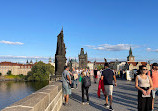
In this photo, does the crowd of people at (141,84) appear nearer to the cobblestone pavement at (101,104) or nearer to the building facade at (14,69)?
the cobblestone pavement at (101,104)

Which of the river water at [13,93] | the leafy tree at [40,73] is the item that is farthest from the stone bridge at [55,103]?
the leafy tree at [40,73]

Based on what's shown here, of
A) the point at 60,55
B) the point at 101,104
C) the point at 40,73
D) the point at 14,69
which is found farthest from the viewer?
the point at 14,69

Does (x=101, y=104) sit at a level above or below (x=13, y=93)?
above

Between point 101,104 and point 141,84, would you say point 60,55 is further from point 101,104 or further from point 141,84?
point 141,84

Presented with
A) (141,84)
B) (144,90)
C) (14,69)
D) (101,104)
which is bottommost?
(14,69)

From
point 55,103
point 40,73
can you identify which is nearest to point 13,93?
point 40,73

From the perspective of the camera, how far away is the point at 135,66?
402 ft

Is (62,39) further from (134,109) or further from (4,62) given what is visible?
(4,62)

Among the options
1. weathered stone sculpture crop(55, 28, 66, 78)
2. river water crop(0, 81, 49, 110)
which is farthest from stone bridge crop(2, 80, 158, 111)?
river water crop(0, 81, 49, 110)

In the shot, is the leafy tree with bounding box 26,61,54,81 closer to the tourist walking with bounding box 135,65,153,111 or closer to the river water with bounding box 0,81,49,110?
the river water with bounding box 0,81,49,110

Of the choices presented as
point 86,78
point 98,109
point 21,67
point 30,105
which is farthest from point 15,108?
point 21,67

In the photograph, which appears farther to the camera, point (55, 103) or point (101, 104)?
point (101, 104)

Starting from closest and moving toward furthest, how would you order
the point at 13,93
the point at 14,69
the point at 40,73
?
the point at 13,93 < the point at 40,73 < the point at 14,69

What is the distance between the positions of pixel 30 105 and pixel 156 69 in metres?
4.85
